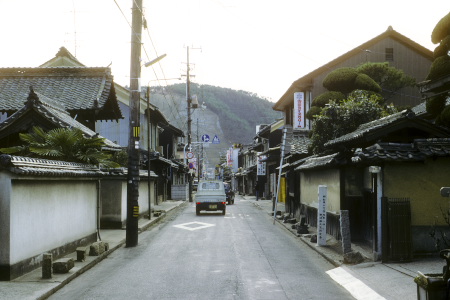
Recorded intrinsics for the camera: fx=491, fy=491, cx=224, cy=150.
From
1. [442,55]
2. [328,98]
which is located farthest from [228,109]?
[442,55]

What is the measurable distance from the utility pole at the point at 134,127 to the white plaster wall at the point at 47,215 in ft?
4.50

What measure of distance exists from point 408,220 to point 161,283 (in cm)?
631

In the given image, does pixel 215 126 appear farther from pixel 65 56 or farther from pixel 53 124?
pixel 53 124

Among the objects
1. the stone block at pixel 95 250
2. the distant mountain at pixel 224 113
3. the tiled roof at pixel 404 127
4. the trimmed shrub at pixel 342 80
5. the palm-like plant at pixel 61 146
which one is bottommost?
the stone block at pixel 95 250

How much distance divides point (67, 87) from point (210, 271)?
17.5 meters

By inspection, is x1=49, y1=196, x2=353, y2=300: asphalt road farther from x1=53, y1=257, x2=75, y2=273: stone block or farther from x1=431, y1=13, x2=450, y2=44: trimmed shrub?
x1=431, y1=13, x2=450, y2=44: trimmed shrub

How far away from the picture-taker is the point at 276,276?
1101cm

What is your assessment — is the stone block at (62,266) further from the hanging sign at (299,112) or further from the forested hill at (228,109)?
the forested hill at (228,109)

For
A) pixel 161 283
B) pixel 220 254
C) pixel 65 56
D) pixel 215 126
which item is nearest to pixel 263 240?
pixel 220 254

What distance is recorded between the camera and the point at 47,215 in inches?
483

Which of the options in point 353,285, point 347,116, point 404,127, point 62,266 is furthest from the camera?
point 347,116

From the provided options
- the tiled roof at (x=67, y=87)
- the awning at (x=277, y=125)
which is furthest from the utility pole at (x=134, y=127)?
the awning at (x=277, y=125)

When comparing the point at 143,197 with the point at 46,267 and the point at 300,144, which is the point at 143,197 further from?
the point at 46,267

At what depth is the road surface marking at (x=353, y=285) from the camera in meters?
8.92
